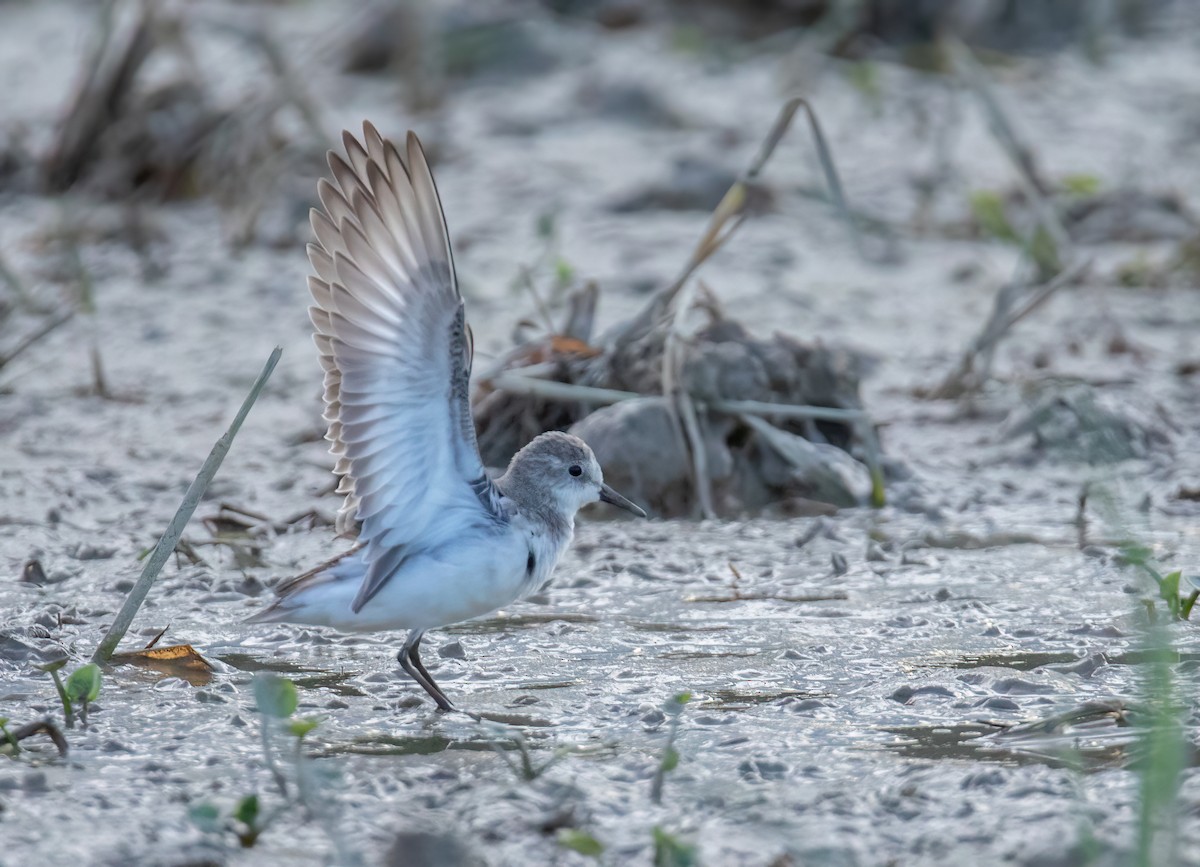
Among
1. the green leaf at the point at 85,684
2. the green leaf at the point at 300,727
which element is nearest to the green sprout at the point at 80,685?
the green leaf at the point at 85,684

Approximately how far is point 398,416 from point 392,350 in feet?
0.52

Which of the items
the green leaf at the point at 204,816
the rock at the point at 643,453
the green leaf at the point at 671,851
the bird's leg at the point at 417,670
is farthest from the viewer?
the rock at the point at 643,453

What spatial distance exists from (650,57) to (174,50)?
Result: 415cm

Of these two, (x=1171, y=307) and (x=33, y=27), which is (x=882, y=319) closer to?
(x=1171, y=307)

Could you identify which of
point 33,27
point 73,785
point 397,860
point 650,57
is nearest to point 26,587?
point 73,785

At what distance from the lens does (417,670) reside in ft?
13.8

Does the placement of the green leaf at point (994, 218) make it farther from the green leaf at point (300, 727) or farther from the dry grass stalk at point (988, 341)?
the green leaf at point (300, 727)

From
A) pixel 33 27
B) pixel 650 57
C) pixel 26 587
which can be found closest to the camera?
pixel 26 587

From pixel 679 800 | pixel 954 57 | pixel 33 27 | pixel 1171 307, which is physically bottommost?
pixel 679 800

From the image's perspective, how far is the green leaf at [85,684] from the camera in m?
3.79

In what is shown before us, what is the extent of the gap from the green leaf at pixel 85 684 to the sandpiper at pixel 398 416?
0.47 metres

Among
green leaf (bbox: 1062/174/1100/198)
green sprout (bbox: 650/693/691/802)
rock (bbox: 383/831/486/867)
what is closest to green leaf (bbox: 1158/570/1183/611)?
green sprout (bbox: 650/693/691/802)

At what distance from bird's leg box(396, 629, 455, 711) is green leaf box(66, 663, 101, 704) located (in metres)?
0.75

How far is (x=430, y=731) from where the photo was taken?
4.01 m
